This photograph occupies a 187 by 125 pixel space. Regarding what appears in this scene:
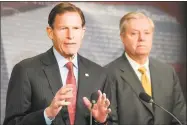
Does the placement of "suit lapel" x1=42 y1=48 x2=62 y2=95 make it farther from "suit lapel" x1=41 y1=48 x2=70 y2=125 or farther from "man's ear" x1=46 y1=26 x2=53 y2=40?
"man's ear" x1=46 y1=26 x2=53 y2=40

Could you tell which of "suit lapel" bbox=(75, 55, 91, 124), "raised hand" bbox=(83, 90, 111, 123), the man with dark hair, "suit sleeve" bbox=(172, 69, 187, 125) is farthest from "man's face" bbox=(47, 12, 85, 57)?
"suit sleeve" bbox=(172, 69, 187, 125)

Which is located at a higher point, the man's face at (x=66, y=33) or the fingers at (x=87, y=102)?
the man's face at (x=66, y=33)

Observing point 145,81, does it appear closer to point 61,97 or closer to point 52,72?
point 52,72

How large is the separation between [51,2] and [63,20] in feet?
1.00

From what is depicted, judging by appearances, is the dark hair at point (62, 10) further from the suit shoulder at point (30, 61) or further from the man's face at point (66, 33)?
the suit shoulder at point (30, 61)

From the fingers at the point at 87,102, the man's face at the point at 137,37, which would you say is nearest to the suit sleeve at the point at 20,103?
the fingers at the point at 87,102

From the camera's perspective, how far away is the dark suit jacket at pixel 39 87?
251 centimetres

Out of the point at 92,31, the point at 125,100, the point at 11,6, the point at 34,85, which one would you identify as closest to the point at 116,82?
the point at 125,100

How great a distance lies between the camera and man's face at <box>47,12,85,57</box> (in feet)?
8.77

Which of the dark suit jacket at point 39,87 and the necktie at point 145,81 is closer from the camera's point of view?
the dark suit jacket at point 39,87

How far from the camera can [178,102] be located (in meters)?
2.99

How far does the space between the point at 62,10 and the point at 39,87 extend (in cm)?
53

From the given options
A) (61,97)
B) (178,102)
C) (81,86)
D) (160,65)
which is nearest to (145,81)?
(160,65)

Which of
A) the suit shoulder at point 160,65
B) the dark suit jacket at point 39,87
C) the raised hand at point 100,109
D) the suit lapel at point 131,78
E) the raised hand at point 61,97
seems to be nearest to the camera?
the raised hand at point 61,97
